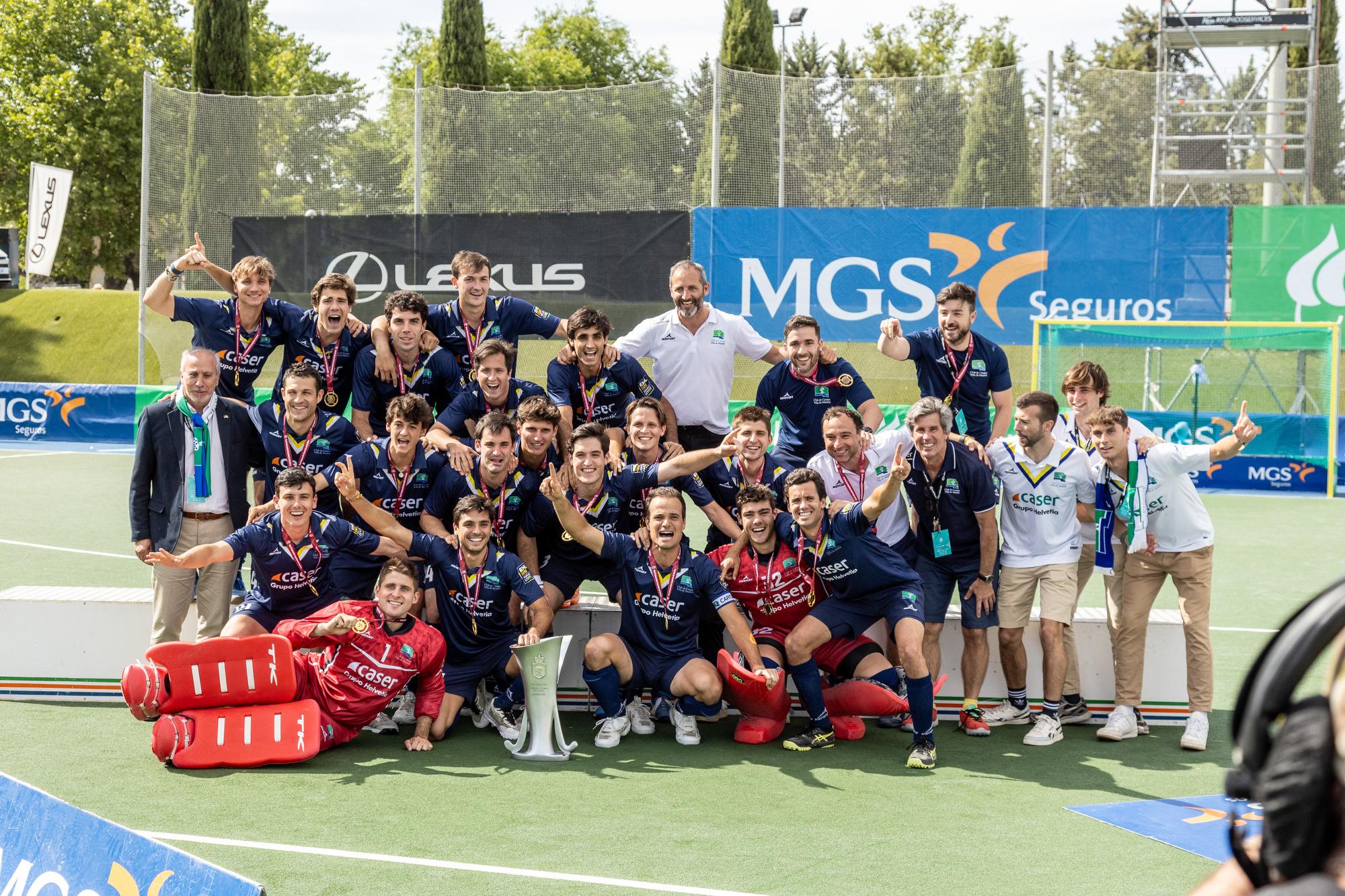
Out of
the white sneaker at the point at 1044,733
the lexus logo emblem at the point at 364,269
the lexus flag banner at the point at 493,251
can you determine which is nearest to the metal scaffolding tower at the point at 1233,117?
the lexus flag banner at the point at 493,251

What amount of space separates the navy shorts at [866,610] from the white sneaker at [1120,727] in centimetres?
119

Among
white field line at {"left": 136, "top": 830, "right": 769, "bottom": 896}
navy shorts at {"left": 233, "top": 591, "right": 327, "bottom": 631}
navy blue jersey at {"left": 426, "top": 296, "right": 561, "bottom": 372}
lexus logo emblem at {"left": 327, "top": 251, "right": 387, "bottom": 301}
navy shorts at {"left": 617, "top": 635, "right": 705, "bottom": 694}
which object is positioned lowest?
white field line at {"left": 136, "top": 830, "right": 769, "bottom": 896}

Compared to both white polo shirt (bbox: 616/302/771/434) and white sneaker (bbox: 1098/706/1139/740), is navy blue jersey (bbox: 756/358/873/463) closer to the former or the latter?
white polo shirt (bbox: 616/302/771/434)

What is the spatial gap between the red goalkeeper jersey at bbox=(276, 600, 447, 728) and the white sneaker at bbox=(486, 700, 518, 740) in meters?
0.52

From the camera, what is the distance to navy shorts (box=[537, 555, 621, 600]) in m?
7.50

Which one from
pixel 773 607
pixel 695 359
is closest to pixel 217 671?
pixel 773 607

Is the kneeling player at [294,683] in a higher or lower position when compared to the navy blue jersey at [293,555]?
lower

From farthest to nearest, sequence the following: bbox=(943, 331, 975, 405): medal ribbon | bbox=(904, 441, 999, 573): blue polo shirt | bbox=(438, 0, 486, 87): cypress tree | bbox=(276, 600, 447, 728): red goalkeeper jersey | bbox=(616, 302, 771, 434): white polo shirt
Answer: bbox=(438, 0, 486, 87): cypress tree, bbox=(616, 302, 771, 434): white polo shirt, bbox=(943, 331, 975, 405): medal ribbon, bbox=(904, 441, 999, 573): blue polo shirt, bbox=(276, 600, 447, 728): red goalkeeper jersey

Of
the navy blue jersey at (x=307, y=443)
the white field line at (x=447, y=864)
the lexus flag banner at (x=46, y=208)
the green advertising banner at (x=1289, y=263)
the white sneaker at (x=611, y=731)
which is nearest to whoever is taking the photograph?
the white field line at (x=447, y=864)

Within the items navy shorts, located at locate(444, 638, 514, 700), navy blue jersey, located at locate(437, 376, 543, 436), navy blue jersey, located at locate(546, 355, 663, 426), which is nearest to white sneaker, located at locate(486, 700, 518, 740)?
navy shorts, located at locate(444, 638, 514, 700)

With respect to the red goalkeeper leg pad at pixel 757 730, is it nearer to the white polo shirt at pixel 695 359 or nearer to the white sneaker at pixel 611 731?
the white sneaker at pixel 611 731

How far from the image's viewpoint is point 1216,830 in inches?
217

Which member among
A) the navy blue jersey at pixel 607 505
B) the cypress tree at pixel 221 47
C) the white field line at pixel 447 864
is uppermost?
the cypress tree at pixel 221 47

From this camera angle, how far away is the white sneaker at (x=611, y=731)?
6.85 metres
